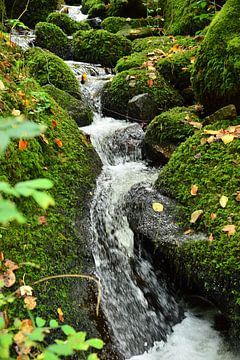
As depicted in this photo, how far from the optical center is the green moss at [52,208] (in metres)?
2.90

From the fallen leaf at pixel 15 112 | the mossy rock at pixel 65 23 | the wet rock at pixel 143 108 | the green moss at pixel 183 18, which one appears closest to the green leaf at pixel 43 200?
the fallen leaf at pixel 15 112

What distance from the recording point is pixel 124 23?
11953mm

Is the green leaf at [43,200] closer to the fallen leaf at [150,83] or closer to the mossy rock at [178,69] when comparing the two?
the fallen leaf at [150,83]

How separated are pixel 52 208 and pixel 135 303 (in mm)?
1225

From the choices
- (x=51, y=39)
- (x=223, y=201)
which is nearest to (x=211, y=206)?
(x=223, y=201)

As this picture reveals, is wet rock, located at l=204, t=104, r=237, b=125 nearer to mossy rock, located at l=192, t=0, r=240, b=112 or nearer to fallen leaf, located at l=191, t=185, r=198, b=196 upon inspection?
mossy rock, located at l=192, t=0, r=240, b=112

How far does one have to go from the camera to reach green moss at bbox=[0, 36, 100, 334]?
9.50 feet

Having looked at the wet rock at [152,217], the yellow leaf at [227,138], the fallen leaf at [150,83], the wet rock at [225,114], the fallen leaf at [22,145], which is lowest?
the wet rock at [152,217]

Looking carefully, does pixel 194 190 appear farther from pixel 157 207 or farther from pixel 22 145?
pixel 22 145

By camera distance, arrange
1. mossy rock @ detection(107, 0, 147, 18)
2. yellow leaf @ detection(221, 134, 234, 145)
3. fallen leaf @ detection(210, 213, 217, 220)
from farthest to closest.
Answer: mossy rock @ detection(107, 0, 147, 18) → yellow leaf @ detection(221, 134, 234, 145) → fallen leaf @ detection(210, 213, 217, 220)

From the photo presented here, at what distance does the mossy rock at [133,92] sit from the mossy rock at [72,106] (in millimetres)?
714

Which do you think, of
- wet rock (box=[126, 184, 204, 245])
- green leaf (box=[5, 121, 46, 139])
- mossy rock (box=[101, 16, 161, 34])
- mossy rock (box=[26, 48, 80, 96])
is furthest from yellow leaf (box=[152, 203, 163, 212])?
mossy rock (box=[101, 16, 161, 34])

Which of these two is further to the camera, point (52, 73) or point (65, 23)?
point (65, 23)

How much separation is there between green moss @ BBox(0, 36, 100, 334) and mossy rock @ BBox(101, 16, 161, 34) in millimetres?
7765
